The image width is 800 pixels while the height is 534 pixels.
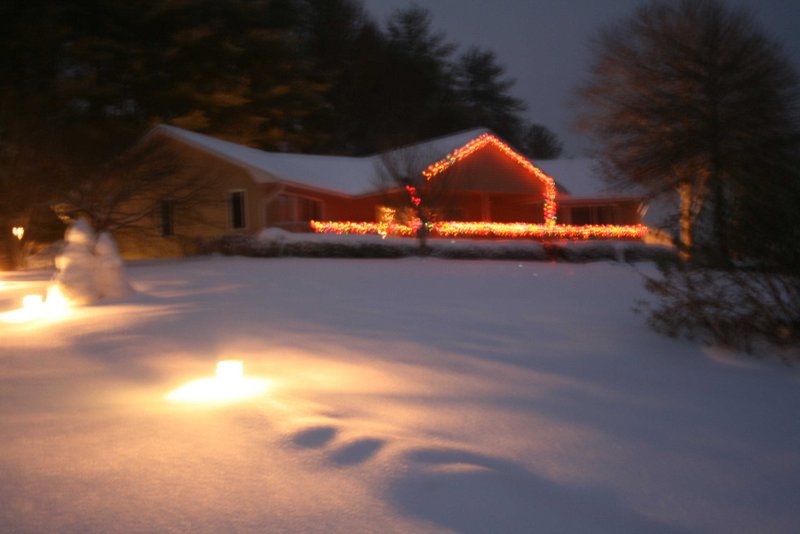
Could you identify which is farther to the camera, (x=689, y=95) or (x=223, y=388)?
(x=689, y=95)

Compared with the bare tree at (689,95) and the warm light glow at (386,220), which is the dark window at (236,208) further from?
the bare tree at (689,95)

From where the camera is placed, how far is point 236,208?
23.4 metres

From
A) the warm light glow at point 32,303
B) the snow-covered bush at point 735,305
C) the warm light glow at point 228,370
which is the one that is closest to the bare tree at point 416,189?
the warm light glow at point 32,303

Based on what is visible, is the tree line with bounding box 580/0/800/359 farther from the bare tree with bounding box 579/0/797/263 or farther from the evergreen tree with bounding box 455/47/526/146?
the evergreen tree with bounding box 455/47/526/146

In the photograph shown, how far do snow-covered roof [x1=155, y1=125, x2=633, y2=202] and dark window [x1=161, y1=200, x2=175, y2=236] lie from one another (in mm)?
2226

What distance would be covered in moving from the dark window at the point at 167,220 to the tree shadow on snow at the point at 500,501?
20.0 meters

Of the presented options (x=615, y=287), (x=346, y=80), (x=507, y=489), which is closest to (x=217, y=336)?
(x=507, y=489)

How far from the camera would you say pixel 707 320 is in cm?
793

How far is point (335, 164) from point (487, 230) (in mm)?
7277

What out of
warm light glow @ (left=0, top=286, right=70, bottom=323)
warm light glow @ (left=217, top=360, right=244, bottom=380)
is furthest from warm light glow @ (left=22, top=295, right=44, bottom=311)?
warm light glow @ (left=217, top=360, right=244, bottom=380)

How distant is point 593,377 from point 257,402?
326 centimetres

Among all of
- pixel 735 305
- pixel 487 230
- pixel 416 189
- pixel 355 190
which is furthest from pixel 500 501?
pixel 355 190

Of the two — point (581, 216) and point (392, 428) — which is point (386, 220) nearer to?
point (581, 216)

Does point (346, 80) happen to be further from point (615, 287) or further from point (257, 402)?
point (257, 402)
